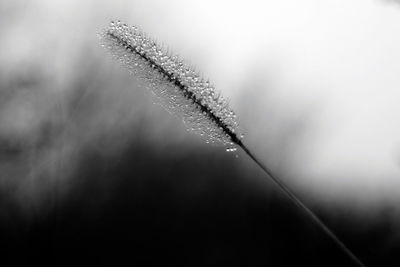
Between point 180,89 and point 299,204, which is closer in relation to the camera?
point 180,89

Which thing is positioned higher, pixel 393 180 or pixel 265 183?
pixel 393 180

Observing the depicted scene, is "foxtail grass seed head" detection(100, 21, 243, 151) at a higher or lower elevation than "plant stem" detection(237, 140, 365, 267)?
higher

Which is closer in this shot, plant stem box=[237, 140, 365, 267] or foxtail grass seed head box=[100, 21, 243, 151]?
foxtail grass seed head box=[100, 21, 243, 151]

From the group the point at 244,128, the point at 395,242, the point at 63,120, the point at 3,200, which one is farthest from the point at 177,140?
the point at 395,242

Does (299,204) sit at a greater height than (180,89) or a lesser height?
lesser

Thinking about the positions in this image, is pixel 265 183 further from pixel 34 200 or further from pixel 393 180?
pixel 34 200

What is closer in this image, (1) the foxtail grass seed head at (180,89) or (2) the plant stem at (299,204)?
(1) the foxtail grass seed head at (180,89)

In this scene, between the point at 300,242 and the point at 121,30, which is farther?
the point at 121,30

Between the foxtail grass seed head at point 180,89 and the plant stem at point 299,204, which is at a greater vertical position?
the foxtail grass seed head at point 180,89
